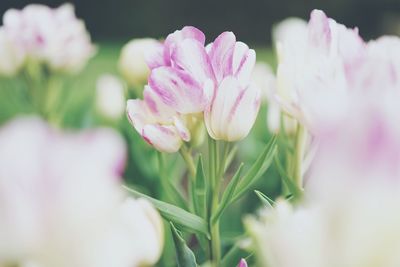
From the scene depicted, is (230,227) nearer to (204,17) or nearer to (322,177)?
(322,177)

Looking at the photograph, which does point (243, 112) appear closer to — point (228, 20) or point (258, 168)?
point (258, 168)

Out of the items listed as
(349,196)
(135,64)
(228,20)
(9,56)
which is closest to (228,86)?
(349,196)

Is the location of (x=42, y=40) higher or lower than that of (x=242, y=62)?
lower

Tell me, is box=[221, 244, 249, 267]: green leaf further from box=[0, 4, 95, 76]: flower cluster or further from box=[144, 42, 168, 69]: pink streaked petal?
box=[0, 4, 95, 76]: flower cluster

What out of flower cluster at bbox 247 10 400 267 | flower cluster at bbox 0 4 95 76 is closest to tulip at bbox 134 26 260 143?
flower cluster at bbox 247 10 400 267

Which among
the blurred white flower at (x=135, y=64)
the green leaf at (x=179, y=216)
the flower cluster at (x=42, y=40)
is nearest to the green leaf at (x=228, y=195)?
the green leaf at (x=179, y=216)
